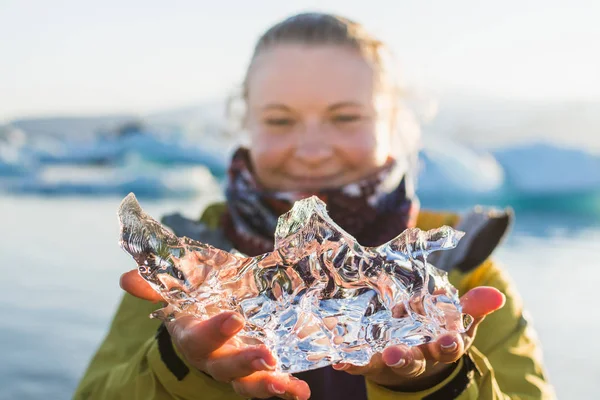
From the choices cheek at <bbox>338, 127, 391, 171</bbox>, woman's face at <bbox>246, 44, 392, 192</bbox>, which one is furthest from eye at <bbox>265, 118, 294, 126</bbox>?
cheek at <bbox>338, 127, 391, 171</bbox>

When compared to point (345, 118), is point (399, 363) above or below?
below

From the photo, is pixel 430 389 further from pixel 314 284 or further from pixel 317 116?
pixel 317 116

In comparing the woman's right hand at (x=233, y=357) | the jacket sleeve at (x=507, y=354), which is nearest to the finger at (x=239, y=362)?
the woman's right hand at (x=233, y=357)

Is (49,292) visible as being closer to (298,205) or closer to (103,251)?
(103,251)

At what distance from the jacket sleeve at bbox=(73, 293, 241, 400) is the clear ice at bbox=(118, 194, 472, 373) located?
0.28 metres

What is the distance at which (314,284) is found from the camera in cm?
87

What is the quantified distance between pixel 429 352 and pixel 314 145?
2.09ft

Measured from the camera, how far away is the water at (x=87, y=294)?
251 centimetres

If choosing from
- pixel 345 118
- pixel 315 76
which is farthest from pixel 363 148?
pixel 315 76

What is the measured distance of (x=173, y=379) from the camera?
3.71ft

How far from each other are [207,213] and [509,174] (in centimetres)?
908

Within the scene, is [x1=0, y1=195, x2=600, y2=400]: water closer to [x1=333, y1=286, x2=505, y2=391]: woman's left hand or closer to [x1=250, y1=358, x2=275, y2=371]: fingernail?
[x1=333, y1=286, x2=505, y2=391]: woman's left hand

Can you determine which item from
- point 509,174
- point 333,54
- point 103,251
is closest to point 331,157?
point 333,54

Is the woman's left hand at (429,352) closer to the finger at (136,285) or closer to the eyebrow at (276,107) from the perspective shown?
the finger at (136,285)
